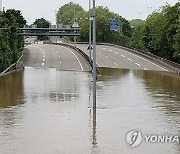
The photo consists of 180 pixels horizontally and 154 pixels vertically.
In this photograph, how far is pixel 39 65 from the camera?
60.8 m

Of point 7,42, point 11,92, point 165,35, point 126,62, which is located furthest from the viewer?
point 165,35

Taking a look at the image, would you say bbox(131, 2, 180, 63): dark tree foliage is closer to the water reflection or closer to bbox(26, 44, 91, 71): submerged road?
bbox(26, 44, 91, 71): submerged road

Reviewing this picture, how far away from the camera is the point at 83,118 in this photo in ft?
66.0

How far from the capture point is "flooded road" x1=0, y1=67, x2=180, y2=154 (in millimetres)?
14617

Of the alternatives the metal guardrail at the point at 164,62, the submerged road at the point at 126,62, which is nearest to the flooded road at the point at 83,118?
the metal guardrail at the point at 164,62

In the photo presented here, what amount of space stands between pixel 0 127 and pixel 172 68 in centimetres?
4043

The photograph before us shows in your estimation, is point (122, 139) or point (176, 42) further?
point (176, 42)

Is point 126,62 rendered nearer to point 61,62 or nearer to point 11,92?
point 61,62

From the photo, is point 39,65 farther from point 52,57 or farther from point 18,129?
point 18,129

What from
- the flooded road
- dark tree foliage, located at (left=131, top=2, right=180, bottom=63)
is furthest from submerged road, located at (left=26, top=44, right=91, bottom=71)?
the flooded road

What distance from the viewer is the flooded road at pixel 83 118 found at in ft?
48.0

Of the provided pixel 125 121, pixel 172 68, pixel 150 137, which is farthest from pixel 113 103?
pixel 172 68

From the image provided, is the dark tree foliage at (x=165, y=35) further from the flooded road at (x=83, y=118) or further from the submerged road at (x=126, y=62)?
the flooded road at (x=83, y=118)

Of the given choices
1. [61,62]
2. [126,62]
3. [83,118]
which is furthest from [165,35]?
[83,118]
